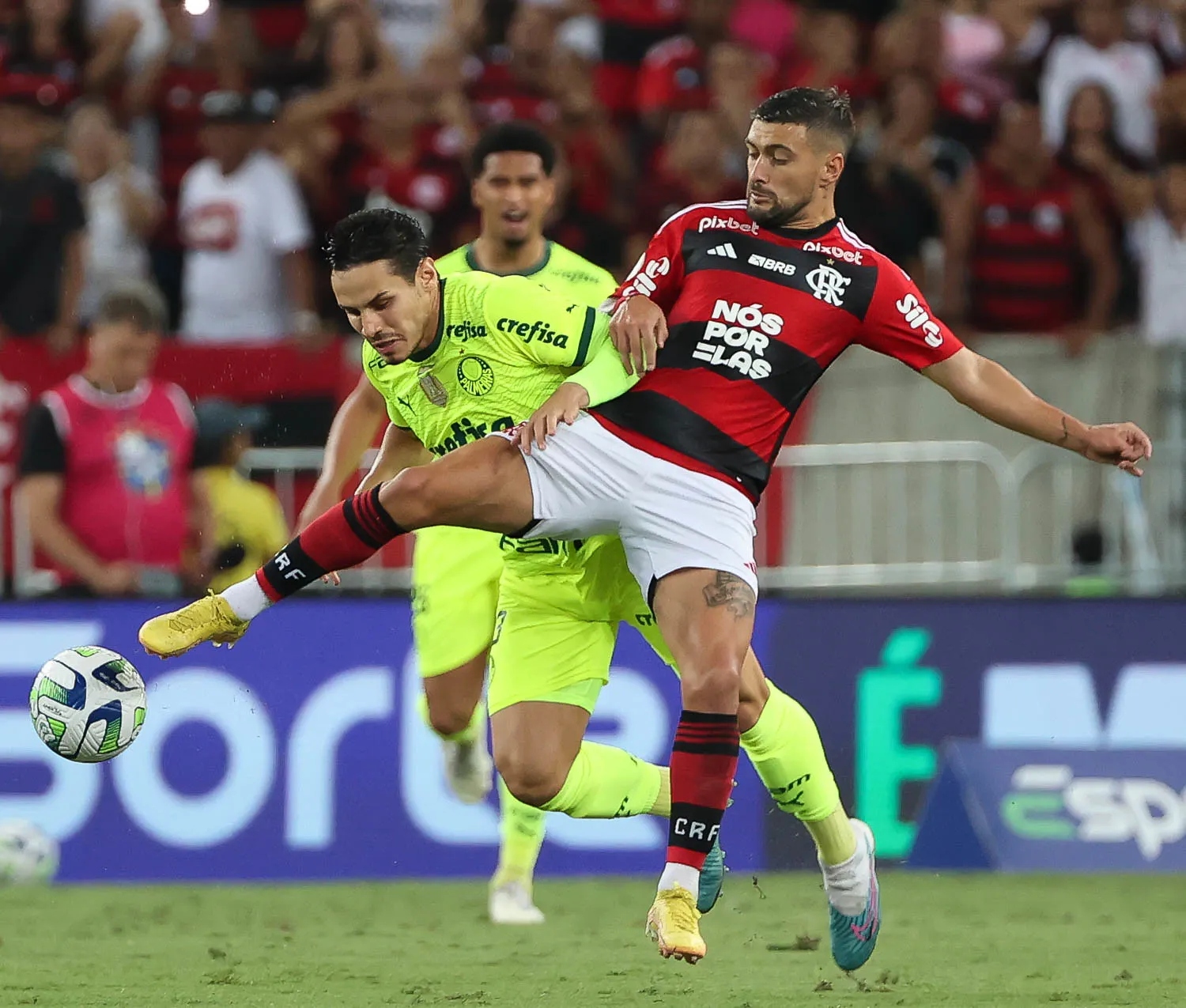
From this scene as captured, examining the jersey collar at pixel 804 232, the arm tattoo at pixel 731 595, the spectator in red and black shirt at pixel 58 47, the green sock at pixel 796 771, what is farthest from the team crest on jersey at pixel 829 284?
the spectator in red and black shirt at pixel 58 47

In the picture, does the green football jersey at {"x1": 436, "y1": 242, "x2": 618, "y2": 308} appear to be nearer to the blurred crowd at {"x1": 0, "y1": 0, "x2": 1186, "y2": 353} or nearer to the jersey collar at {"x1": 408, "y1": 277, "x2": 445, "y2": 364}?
the jersey collar at {"x1": 408, "y1": 277, "x2": 445, "y2": 364}

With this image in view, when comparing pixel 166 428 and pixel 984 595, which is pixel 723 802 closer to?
pixel 984 595

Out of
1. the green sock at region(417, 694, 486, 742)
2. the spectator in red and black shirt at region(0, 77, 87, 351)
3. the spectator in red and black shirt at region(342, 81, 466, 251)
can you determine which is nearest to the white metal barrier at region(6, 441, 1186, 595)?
the spectator in red and black shirt at region(0, 77, 87, 351)

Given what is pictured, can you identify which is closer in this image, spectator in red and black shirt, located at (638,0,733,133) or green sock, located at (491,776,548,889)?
green sock, located at (491,776,548,889)

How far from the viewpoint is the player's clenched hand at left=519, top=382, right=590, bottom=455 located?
19.9 ft

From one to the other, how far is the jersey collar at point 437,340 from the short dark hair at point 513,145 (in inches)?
87.6

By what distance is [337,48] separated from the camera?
1293 cm

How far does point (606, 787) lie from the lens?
6.75m

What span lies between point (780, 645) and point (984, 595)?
102 centimetres

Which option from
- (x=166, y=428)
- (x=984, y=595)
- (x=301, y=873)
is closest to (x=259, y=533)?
(x=166, y=428)

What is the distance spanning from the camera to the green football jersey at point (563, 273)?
320 inches

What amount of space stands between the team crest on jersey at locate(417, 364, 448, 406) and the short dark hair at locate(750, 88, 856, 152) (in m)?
1.28

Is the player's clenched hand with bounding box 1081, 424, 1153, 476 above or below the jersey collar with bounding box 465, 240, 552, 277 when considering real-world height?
below

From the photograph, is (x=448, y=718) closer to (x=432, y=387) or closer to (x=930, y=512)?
(x=432, y=387)
